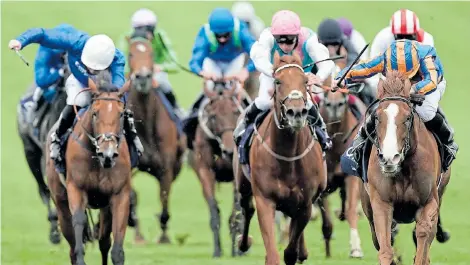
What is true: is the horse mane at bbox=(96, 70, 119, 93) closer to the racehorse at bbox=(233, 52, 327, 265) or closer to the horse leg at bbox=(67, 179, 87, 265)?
the horse leg at bbox=(67, 179, 87, 265)

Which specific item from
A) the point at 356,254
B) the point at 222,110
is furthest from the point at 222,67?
the point at 356,254

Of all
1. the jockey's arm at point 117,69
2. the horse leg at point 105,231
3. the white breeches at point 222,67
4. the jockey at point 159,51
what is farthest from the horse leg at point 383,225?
the jockey at point 159,51

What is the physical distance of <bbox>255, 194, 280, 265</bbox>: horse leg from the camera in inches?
495

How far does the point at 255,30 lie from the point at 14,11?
2563 centimetres

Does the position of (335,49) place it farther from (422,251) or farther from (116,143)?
(422,251)

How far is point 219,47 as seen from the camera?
1833 centimetres

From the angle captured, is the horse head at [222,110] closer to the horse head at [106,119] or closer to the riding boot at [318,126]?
the riding boot at [318,126]

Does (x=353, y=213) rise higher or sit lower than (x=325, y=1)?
higher

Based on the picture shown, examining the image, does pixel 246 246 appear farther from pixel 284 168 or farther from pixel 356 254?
pixel 284 168

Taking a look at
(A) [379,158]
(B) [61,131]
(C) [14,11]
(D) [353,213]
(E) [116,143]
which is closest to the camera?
(A) [379,158]

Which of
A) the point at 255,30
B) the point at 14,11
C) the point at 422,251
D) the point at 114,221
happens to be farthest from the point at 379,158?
the point at 14,11

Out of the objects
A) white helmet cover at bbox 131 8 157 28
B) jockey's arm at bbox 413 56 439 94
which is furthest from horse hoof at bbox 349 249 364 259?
white helmet cover at bbox 131 8 157 28

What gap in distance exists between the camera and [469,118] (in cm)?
3903

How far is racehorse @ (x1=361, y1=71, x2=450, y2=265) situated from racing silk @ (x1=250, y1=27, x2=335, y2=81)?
4.69ft
